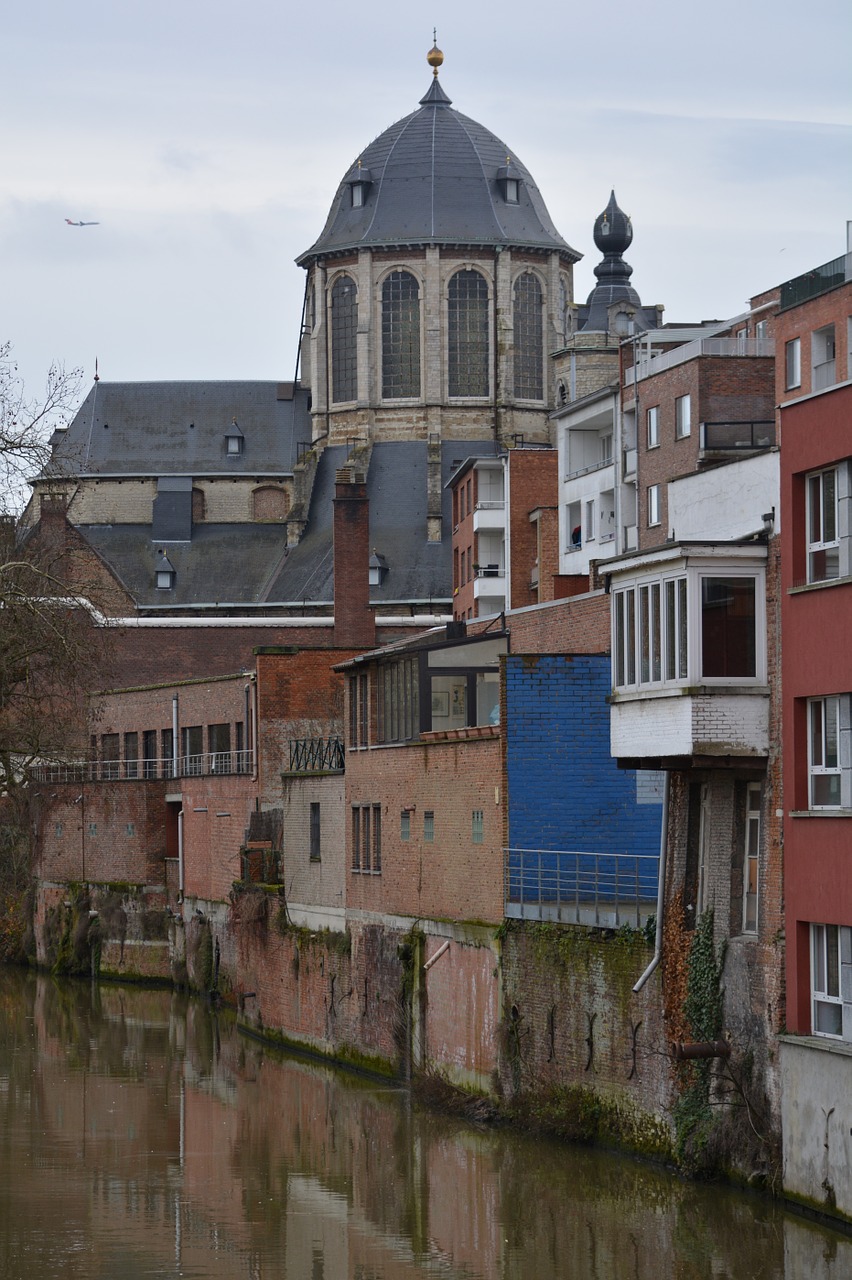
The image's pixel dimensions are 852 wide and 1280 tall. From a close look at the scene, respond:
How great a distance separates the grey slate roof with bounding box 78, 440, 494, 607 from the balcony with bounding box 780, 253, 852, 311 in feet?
154

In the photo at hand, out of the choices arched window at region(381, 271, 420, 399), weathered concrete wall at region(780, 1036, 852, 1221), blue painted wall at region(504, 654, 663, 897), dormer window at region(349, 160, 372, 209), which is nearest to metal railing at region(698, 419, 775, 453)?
blue painted wall at region(504, 654, 663, 897)

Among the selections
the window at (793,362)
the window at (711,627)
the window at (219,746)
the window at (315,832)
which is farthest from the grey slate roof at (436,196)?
the window at (711,627)

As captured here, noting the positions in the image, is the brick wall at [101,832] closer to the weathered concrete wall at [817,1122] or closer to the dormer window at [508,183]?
the weathered concrete wall at [817,1122]

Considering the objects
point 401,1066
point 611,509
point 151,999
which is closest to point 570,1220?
point 401,1066

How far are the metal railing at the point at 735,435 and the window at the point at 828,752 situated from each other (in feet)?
96.5

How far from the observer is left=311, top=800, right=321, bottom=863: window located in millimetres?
40938

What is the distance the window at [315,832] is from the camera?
40938 mm

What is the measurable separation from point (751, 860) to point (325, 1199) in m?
6.95

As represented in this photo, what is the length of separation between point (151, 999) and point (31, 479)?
534 inches

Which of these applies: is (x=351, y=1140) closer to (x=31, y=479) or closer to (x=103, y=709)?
(x=31, y=479)

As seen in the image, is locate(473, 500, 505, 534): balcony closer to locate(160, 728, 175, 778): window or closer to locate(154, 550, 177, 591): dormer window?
locate(160, 728, 175, 778): window

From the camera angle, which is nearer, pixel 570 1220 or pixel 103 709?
pixel 570 1220

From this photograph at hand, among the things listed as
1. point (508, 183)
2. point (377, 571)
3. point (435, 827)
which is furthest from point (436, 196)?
point (435, 827)

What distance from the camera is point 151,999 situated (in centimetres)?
5234
